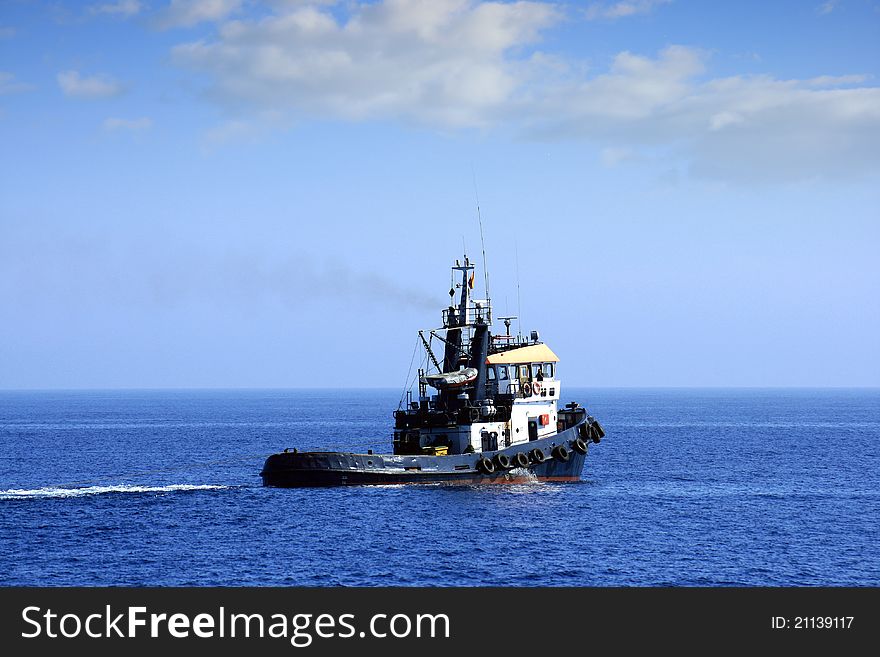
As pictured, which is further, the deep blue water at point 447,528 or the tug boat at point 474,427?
the tug boat at point 474,427

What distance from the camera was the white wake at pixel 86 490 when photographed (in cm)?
5950

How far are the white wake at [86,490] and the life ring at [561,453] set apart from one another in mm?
20682

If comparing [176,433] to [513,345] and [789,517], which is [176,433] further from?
[789,517]

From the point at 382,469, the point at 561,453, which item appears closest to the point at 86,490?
the point at 382,469

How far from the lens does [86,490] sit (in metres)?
62.4

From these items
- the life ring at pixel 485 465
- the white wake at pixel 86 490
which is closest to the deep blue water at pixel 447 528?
the white wake at pixel 86 490

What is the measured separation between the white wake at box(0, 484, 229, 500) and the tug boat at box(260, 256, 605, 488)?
19.9 feet

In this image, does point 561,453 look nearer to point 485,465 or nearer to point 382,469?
point 485,465

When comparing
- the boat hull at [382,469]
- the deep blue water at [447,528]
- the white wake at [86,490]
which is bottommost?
the deep blue water at [447,528]

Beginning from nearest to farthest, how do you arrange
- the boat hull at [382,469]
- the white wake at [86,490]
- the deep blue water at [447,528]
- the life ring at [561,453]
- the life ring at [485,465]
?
1. the deep blue water at [447,528]
2. the boat hull at [382,469]
3. the white wake at [86,490]
4. the life ring at [485,465]
5. the life ring at [561,453]

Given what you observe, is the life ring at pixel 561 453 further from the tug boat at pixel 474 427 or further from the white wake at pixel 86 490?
the white wake at pixel 86 490

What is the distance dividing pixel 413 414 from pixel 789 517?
2222 cm

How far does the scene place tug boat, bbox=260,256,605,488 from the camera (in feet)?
196
